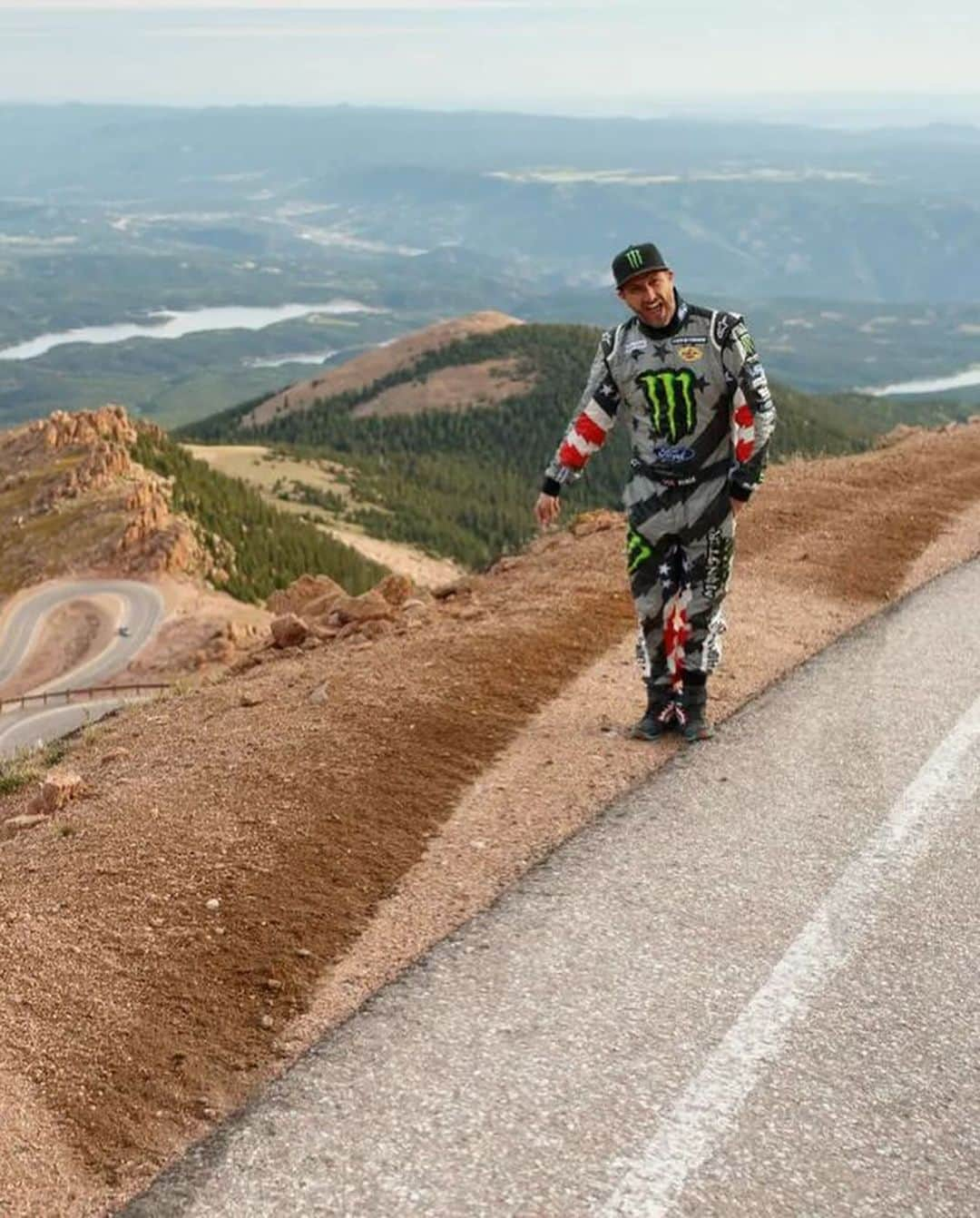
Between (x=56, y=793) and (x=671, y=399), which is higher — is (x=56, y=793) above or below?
below

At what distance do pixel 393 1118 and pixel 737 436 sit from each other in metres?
4.76

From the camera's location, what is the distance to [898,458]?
20438 mm

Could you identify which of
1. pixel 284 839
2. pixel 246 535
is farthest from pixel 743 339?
pixel 246 535

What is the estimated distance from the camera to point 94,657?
74750 mm

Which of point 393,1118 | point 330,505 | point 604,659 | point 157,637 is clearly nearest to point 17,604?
point 157,637

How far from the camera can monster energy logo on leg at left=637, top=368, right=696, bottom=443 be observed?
26.4ft

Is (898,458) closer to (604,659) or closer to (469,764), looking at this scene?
→ (604,659)

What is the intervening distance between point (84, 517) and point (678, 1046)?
294 ft

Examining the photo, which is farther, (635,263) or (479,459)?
(479,459)

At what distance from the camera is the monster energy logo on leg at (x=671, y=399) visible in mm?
8055

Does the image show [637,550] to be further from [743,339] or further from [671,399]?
[743,339]

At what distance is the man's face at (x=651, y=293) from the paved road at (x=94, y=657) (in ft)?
183

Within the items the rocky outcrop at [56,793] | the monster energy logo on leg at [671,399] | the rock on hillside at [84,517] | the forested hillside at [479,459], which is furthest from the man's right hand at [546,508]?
the forested hillside at [479,459]

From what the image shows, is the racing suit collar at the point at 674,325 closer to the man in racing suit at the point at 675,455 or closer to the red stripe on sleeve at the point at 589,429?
the man in racing suit at the point at 675,455
